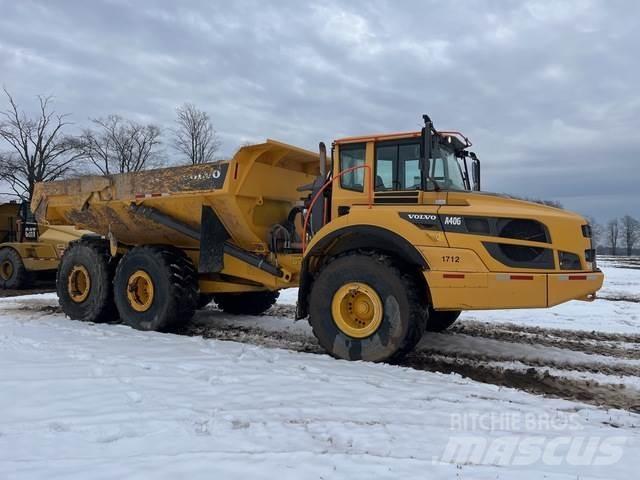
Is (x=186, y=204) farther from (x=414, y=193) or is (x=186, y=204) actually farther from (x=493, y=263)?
(x=493, y=263)

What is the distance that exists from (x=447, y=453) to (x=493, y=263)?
2.53 metres

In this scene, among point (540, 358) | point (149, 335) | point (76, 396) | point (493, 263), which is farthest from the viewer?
point (149, 335)

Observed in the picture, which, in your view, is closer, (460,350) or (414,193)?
(414,193)

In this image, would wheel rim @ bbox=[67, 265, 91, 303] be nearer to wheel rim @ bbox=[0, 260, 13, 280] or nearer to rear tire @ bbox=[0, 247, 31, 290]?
rear tire @ bbox=[0, 247, 31, 290]

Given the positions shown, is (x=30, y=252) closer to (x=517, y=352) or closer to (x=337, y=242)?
(x=337, y=242)

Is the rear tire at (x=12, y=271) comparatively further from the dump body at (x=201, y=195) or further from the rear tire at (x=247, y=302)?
the rear tire at (x=247, y=302)

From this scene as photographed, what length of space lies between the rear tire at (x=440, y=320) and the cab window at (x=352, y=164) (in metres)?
2.42

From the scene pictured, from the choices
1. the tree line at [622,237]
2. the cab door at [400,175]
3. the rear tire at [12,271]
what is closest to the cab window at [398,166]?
the cab door at [400,175]

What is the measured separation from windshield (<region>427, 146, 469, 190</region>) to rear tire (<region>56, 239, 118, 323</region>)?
227 inches

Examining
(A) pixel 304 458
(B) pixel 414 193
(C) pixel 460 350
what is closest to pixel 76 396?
(A) pixel 304 458

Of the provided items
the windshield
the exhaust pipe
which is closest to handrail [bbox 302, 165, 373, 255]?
the exhaust pipe

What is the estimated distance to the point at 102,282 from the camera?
29.5 ft

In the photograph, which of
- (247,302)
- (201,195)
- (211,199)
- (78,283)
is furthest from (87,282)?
(211,199)

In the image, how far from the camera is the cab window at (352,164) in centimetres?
657
